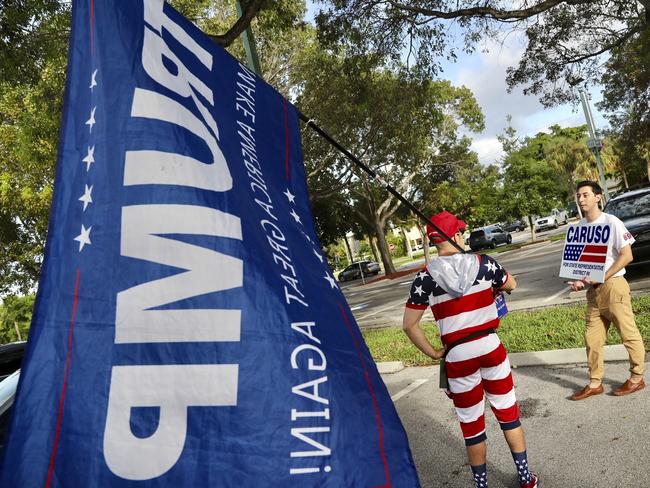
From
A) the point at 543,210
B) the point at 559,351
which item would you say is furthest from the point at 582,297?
the point at 543,210

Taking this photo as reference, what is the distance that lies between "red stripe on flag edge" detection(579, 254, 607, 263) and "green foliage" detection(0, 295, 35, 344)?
131 feet

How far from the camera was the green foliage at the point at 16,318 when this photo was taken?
127ft

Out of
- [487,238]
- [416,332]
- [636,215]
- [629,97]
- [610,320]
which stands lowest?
[610,320]

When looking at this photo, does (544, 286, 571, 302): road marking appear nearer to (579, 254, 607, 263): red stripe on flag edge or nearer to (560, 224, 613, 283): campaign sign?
(560, 224, 613, 283): campaign sign

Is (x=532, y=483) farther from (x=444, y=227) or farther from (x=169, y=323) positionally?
(x=169, y=323)

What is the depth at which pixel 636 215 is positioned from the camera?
9.95 meters

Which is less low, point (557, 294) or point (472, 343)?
point (472, 343)

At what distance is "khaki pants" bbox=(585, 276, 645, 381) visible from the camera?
4.33 metres

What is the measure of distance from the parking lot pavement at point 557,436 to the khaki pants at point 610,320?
0.27 m

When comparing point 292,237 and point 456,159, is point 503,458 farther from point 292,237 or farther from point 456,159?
point 456,159

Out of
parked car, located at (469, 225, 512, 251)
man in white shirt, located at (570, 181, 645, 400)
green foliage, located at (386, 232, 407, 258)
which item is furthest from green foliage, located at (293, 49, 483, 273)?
green foliage, located at (386, 232, 407, 258)

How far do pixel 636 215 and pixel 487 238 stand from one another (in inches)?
1039

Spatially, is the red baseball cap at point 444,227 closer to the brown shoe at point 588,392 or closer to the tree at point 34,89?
the brown shoe at point 588,392

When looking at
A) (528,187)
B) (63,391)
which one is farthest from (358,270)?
(63,391)
